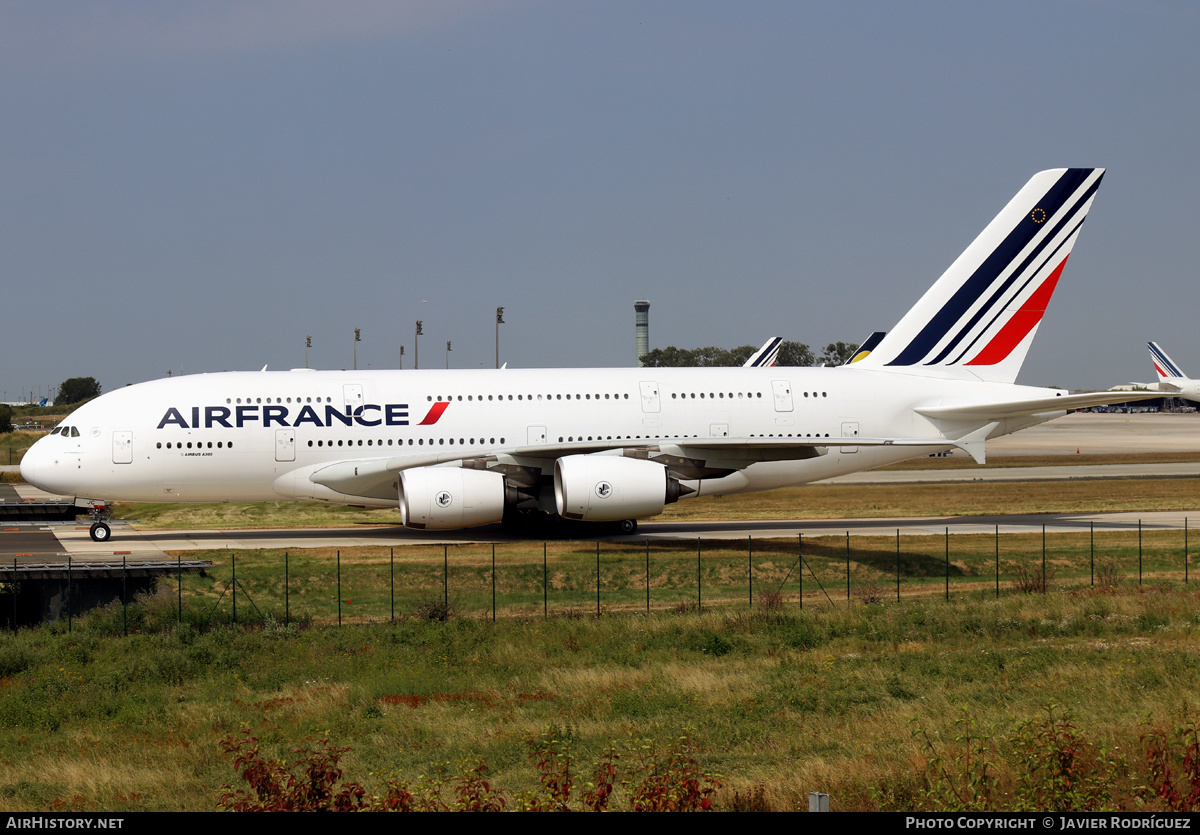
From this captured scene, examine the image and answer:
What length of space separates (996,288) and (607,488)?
18.2 m

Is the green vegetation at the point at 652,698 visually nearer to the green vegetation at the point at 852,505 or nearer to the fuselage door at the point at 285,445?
the fuselage door at the point at 285,445

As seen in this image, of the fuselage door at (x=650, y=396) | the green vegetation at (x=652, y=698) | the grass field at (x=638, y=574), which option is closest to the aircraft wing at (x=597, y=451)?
the fuselage door at (x=650, y=396)

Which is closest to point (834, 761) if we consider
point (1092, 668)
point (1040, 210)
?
point (1092, 668)

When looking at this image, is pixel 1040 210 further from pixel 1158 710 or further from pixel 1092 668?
pixel 1158 710

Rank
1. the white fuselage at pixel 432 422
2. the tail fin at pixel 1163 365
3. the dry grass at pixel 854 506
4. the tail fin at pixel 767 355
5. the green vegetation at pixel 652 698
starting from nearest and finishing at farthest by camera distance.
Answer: the green vegetation at pixel 652 698, the white fuselage at pixel 432 422, the dry grass at pixel 854 506, the tail fin at pixel 767 355, the tail fin at pixel 1163 365

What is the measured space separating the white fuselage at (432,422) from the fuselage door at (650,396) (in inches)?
1.9

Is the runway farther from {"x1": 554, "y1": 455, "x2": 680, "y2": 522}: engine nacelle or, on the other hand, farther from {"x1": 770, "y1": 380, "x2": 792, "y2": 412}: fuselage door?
{"x1": 770, "y1": 380, "x2": 792, "y2": 412}: fuselage door

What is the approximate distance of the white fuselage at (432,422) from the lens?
35.8 metres

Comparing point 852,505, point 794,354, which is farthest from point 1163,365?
point 852,505

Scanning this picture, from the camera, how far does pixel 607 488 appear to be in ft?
112

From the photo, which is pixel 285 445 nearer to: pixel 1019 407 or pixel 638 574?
pixel 638 574

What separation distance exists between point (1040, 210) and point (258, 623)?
1258 inches

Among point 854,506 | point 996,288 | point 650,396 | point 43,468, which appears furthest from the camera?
point 854,506

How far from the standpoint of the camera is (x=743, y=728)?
60.5ft
